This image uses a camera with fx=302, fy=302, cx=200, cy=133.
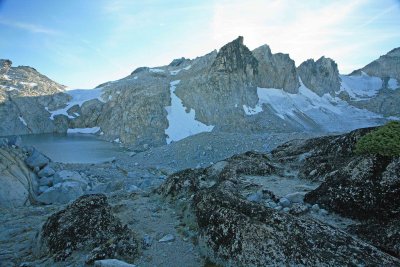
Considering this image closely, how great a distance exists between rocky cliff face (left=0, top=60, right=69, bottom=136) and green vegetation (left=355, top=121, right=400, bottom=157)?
96.2 metres

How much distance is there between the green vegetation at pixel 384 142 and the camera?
7976 millimetres

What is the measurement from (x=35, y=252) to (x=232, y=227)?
5.15 metres

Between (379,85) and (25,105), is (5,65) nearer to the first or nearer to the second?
(25,105)

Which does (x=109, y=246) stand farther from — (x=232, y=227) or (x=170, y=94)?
(x=170, y=94)

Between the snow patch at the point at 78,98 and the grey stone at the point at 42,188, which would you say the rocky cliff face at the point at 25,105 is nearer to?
the snow patch at the point at 78,98

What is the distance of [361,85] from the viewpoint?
167m

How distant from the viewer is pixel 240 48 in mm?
87188

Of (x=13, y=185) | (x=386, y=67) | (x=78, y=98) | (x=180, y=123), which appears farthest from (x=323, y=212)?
(x=386, y=67)

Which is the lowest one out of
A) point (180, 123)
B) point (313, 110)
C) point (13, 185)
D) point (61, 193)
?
point (313, 110)

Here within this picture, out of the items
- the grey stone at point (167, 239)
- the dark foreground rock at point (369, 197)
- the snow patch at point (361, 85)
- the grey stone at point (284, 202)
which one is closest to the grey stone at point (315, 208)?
the dark foreground rock at point (369, 197)

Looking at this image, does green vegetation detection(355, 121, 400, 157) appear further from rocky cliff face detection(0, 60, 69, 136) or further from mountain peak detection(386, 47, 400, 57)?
mountain peak detection(386, 47, 400, 57)

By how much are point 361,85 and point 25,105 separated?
16198 centimetres

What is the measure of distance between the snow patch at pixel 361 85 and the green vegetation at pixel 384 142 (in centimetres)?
15325

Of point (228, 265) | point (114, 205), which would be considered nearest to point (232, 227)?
point (228, 265)
